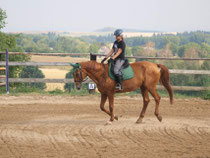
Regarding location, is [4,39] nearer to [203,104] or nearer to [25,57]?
[25,57]

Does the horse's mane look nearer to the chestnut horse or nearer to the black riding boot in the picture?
the chestnut horse

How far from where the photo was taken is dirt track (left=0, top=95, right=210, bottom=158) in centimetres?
695

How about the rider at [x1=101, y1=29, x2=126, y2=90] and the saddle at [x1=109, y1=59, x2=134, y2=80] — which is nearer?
the rider at [x1=101, y1=29, x2=126, y2=90]

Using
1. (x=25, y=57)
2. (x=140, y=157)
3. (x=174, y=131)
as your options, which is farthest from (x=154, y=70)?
(x=25, y=57)

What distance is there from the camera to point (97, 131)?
872cm

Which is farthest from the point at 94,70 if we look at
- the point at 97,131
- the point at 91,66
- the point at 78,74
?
the point at 97,131

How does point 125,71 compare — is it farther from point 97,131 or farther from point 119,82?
point 97,131

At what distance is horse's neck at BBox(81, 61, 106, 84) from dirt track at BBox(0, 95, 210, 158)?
4.34 ft

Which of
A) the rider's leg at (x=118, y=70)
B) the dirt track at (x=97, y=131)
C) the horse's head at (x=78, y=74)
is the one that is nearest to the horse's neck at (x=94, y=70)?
the horse's head at (x=78, y=74)

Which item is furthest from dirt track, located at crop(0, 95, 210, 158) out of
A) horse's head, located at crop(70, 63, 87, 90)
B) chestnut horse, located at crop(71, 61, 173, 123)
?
horse's head, located at crop(70, 63, 87, 90)

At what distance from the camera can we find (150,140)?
789 centimetres

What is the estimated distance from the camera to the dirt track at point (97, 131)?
6.95 metres

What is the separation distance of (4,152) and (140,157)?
8.74 feet

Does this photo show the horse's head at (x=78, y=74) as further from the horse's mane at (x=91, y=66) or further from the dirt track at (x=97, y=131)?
the dirt track at (x=97, y=131)
